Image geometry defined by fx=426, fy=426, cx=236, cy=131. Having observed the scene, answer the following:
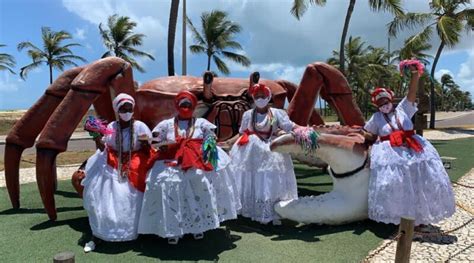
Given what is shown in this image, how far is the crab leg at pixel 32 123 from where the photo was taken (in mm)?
5168

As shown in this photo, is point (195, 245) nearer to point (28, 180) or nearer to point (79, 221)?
point (79, 221)

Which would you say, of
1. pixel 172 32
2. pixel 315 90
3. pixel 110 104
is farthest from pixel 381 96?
pixel 172 32

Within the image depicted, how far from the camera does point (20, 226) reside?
483 cm

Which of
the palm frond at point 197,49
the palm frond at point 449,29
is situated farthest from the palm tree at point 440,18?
the palm frond at point 197,49

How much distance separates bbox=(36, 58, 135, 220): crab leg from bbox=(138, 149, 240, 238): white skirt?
1174 mm

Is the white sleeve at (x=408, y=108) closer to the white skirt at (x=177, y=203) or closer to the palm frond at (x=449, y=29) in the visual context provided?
the white skirt at (x=177, y=203)

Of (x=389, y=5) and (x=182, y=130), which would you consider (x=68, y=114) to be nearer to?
(x=182, y=130)

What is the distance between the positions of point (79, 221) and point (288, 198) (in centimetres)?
245

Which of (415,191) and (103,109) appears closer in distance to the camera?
(415,191)

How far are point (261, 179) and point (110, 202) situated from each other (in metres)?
1.64

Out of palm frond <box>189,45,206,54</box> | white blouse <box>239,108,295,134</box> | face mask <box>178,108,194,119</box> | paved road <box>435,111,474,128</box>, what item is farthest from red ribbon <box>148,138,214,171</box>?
paved road <box>435,111,474,128</box>

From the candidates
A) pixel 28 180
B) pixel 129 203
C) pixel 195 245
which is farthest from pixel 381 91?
pixel 28 180

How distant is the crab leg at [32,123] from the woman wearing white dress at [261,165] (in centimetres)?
218

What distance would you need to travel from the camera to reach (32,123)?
5172mm
